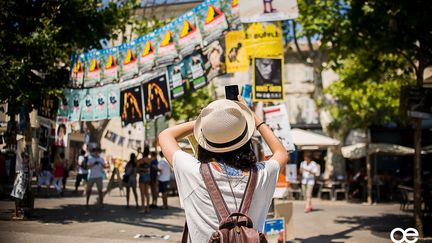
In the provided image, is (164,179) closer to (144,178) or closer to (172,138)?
(144,178)

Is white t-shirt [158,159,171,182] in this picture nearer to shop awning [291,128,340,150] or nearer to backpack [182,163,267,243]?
shop awning [291,128,340,150]

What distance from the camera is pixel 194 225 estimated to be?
2545 millimetres

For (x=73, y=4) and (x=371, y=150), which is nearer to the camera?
(x=73, y=4)

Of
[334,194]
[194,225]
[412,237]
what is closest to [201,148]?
[194,225]

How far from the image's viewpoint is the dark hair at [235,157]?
256 centimetres

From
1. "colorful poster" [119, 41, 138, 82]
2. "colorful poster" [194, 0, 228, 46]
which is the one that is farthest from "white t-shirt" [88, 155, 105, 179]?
"colorful poster" [194, 0, 228, 46]

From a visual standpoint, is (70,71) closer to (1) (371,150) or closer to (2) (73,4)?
(2) (73,4)

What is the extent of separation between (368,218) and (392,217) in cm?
91

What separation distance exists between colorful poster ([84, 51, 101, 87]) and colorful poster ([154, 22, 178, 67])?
195cm

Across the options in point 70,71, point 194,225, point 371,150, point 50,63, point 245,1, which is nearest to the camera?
point 194,225

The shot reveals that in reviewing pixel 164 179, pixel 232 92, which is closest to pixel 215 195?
pixel 232 92

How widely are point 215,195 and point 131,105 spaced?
8620mm

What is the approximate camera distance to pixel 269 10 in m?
6.99

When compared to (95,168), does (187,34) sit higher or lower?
higher
